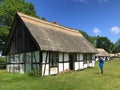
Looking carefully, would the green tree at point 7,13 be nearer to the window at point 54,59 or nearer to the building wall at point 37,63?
the building wall at point 37,63

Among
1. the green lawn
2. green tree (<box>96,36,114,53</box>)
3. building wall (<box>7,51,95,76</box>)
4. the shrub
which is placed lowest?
the green lawn

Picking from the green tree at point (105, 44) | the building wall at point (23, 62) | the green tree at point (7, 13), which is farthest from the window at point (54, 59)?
the green tree at point (105, 44)

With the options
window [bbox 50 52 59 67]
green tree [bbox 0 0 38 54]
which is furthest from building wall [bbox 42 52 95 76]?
green tree [bbox 0 0 38 54]

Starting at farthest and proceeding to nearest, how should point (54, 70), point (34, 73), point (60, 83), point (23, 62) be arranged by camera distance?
point (23, 62), point (54, 70), point (34, 73), point (60, 83)

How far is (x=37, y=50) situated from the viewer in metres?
20.7

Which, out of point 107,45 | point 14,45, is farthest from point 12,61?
point 107,45

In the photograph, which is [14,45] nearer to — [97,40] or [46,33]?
[46,33]

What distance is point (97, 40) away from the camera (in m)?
120

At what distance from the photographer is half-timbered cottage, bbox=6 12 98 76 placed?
20.9 metres

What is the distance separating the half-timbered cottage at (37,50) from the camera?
20.9 meters

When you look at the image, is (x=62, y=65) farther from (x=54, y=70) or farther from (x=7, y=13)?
(x=7, y=13)

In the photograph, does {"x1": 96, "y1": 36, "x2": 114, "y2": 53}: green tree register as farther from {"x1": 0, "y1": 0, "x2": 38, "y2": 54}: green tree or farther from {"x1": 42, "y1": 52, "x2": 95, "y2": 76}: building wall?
{"x1": 42, "y1": 52, "x2": 95, "y2": 76}: building wall

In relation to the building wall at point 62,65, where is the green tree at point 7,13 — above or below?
above

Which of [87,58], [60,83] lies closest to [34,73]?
[60,83]
